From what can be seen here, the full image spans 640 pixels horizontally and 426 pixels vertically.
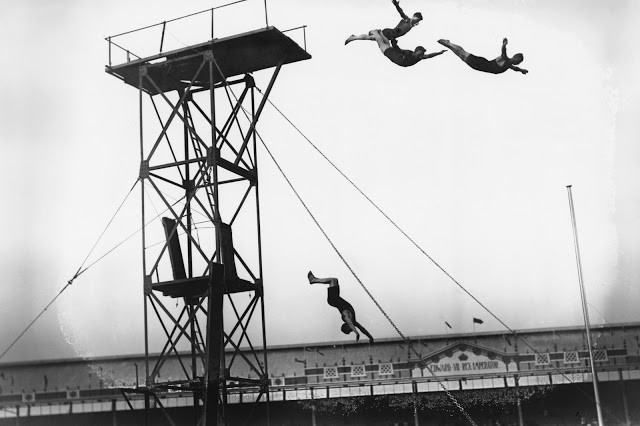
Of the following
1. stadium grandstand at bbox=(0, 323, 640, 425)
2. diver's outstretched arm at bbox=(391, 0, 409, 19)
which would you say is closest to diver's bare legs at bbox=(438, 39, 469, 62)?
diver's outstretched arm at bbox=(391, 0, 409, 19)

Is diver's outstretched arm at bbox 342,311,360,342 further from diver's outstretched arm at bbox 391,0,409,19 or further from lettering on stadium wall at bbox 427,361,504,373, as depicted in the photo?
lettering on stadium wall at bbox 427,361,504,373

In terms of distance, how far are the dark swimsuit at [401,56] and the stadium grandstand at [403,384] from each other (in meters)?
26.9

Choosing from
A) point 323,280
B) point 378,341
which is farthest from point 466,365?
point 323,280

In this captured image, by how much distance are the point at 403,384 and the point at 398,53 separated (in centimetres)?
2917

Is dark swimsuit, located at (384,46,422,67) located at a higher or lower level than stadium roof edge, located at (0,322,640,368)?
higher

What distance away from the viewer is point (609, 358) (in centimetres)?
4325

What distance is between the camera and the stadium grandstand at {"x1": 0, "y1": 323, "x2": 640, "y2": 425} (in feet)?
135

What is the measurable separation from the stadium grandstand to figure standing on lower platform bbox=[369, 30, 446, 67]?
2693 centimetres

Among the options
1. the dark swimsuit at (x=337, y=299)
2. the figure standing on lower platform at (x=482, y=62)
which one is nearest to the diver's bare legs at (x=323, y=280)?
the dark swimsuit at (x=337, y=299)

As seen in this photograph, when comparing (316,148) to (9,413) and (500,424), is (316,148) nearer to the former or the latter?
(500,424)

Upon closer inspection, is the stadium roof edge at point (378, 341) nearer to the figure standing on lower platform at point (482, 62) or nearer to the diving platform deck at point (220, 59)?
the diving platform deck at point (220, 59)

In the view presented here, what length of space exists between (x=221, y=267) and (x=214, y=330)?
1499 millimetres

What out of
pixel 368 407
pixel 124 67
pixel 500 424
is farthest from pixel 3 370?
pixel 124 67

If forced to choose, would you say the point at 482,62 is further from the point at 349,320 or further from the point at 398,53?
the point at 349,320
